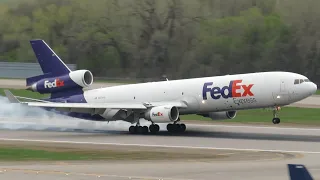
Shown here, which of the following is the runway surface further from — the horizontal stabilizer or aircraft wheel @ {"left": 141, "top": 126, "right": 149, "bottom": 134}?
the horizontal stabilizer

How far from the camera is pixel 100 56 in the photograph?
101 m

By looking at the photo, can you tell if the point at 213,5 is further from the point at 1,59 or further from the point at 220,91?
the point at 220,91

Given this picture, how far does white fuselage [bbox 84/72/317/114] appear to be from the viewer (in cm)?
4200

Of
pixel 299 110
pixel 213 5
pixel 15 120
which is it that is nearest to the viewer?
pixel 15 120

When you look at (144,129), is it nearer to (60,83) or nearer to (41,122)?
(60,83)

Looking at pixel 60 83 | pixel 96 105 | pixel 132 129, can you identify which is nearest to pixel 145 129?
pixel 132 129

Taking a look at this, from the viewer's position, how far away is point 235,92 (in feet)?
140

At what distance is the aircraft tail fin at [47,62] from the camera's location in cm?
4784

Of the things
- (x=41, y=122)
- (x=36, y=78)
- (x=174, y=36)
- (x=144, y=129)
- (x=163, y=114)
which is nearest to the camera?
(x=163, y=114)

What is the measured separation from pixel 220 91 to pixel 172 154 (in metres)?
10.0

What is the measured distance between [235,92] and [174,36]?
5915 cm

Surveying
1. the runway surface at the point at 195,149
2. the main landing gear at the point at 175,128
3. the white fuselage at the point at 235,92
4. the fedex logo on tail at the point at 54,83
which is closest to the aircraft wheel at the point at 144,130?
the runway surface at the point at 195,149

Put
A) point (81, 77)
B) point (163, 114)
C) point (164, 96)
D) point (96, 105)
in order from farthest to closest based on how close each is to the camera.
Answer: point (81, 77), point (164, 96), point (96, 105), point (163, 114)

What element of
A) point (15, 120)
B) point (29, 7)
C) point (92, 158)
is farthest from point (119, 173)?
point (29, 7)
